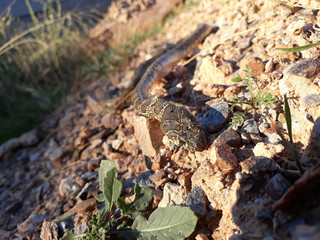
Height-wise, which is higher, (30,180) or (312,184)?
(312,184)

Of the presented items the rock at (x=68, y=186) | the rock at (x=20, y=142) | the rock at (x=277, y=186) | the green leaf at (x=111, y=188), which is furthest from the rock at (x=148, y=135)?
the rock at (x=20, y=142)

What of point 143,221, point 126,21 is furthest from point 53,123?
point 126,21

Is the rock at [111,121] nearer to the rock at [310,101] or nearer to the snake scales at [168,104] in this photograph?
the snake scales at [168,104]

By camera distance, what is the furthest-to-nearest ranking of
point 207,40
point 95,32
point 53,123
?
point 95,32 < point 53,123 < point 207,40

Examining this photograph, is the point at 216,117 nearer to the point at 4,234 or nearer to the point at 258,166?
the point at 258,166

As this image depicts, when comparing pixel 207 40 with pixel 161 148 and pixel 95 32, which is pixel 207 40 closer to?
pixel 161 148

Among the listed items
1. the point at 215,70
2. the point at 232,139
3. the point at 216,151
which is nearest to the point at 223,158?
the point at 216,151
